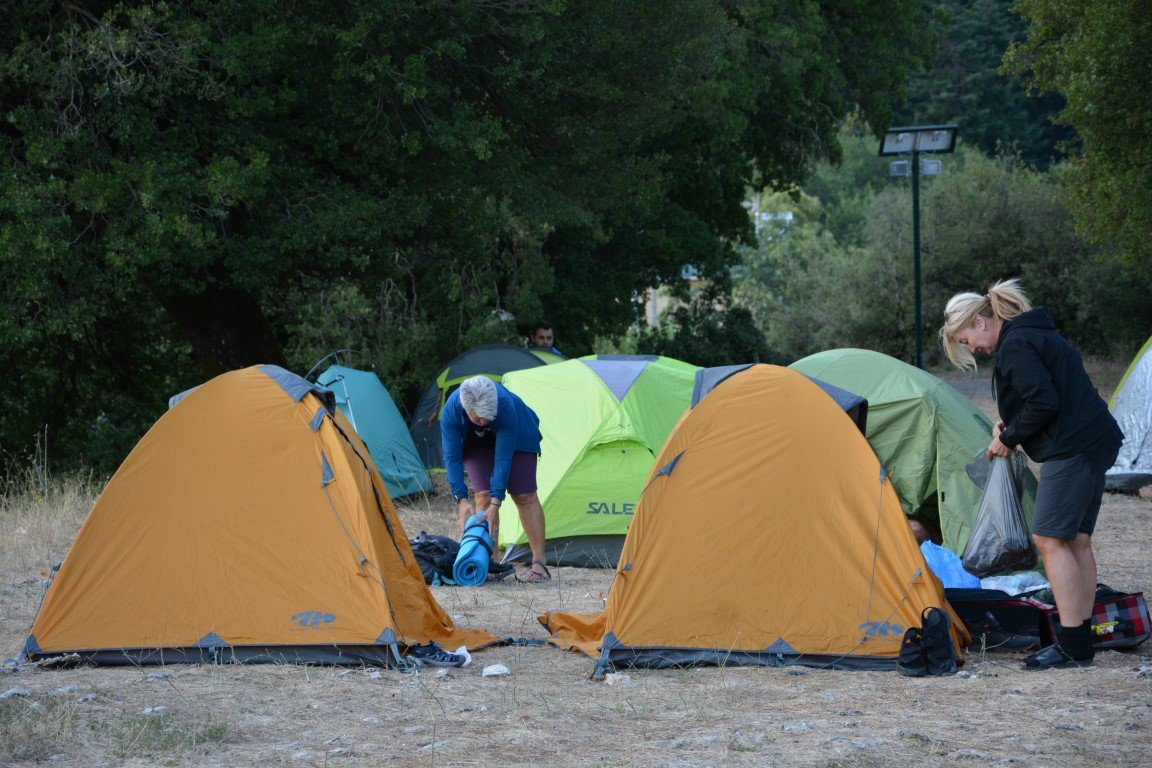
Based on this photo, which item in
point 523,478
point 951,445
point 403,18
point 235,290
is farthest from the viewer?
point 235,290

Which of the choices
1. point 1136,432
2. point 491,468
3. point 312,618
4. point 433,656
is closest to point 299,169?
point 491,468

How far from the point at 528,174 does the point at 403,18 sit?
260cm

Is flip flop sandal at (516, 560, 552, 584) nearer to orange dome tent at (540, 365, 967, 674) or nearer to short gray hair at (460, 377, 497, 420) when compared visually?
short gray hair at (460, 377, 497, 420)

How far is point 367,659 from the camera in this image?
6.10 metres

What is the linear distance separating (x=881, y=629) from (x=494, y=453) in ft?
10.8

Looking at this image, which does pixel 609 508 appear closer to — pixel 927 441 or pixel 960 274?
pixel 927 441

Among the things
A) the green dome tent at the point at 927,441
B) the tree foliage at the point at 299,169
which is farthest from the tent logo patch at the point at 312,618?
the tree foliage at the point at 299,169

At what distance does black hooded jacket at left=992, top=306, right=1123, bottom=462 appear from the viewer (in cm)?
574

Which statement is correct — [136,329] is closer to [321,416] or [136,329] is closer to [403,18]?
[403,18]

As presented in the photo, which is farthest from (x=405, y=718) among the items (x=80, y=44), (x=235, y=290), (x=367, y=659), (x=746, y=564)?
(x=235, y=290)

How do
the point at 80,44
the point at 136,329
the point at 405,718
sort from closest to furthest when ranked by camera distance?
the point at 405,718 < the point at 80,44 < the point at 136,329

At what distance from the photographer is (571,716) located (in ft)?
17.3

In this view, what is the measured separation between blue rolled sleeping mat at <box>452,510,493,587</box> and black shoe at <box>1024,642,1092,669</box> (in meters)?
3.62

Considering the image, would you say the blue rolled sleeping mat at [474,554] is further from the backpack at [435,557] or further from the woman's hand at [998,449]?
the woman's hand at [998,449]
